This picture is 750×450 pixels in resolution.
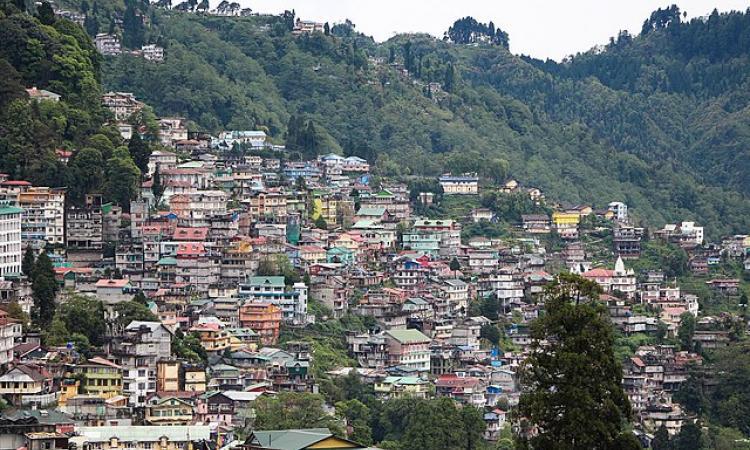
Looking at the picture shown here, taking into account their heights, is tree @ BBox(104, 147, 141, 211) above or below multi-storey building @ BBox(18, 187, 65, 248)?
above

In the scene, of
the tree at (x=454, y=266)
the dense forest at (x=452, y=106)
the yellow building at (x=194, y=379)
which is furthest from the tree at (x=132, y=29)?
the yellow building at (x=194, y=379)

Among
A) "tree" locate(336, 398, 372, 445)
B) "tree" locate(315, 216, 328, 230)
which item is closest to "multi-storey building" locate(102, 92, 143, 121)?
"tree" locate(315, 216, 328, 230)

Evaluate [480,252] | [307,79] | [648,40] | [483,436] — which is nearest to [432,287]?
[480,252]

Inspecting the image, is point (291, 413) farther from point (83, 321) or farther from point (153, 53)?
point (153, 53)

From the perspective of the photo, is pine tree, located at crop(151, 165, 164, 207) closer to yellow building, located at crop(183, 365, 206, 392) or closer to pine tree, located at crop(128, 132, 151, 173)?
pine tree, located at crop(128, 132, 151, 173)

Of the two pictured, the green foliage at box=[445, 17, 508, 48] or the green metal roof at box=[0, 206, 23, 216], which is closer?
the green metal roof at box=[0, 206, 23, 216]

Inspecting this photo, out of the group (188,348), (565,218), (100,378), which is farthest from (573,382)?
(565,218)

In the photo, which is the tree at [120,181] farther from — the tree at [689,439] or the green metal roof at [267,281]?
the tree at [689,439]
